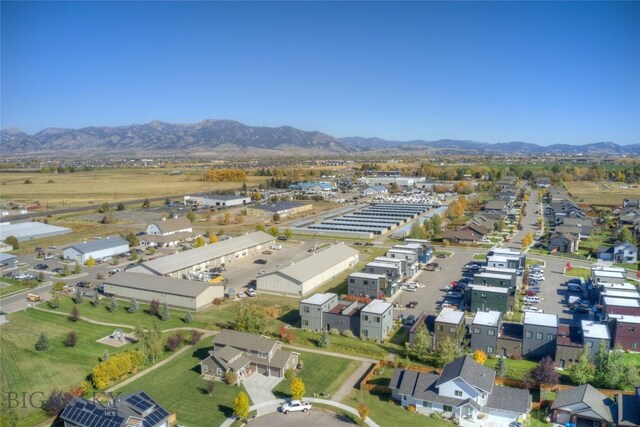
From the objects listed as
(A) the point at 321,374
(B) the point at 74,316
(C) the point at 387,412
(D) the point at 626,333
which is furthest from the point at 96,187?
(D) the point at 626,333

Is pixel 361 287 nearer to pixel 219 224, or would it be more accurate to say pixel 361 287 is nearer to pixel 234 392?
pixel 234 392

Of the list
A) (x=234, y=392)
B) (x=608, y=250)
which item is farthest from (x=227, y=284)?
(x=608, y=250)

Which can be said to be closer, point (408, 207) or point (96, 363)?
point (96, 363)

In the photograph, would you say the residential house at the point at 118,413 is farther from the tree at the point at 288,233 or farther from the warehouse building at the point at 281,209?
the warehouse building at the point at 281,209

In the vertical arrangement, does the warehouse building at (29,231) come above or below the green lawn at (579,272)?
above

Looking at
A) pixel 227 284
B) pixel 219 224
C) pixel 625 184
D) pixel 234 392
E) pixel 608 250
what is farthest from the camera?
pixel 625 184

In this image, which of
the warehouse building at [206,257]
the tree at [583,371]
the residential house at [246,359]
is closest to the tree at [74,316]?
the warehouse building at [206,257]
